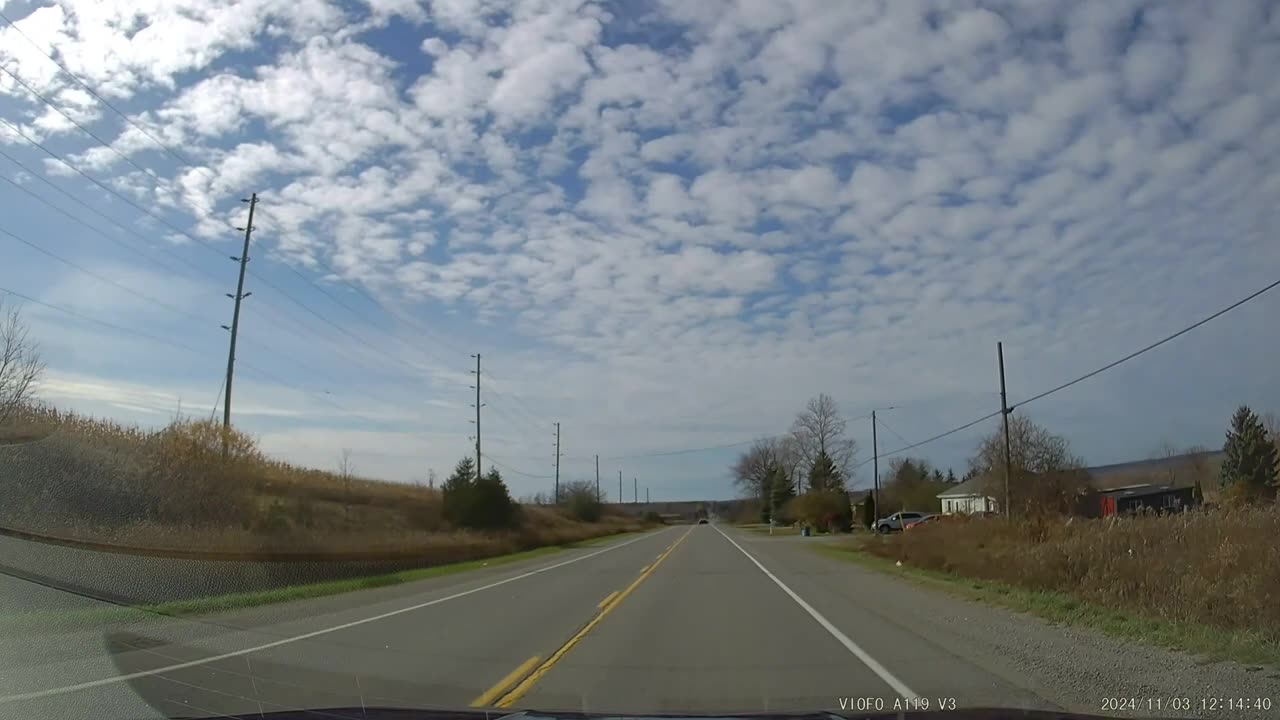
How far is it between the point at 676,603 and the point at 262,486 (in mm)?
23938

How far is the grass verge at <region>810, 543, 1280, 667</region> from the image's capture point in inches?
420

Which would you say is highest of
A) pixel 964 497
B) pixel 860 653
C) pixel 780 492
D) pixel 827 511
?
pixel 780 492

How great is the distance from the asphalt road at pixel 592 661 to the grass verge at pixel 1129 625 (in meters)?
0.51

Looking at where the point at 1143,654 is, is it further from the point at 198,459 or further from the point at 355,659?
the point at 198,459

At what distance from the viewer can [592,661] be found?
11.1 m

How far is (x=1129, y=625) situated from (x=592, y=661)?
803cm

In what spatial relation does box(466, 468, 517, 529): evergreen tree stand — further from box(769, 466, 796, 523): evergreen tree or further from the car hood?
box(769, 466, 796, 523): evergreen tree

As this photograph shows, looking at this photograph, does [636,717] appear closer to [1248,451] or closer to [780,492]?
[1248,451]

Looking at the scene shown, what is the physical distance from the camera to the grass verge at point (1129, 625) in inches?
420

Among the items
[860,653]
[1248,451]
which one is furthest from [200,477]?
[1248,451]

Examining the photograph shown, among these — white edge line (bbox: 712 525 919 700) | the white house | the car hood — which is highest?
the white house

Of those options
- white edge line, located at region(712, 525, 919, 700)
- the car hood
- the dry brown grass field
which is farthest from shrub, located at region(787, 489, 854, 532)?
the car hood

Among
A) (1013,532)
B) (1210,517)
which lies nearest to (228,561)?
(1013,532)

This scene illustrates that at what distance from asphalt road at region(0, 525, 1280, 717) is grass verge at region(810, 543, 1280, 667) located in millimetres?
510
